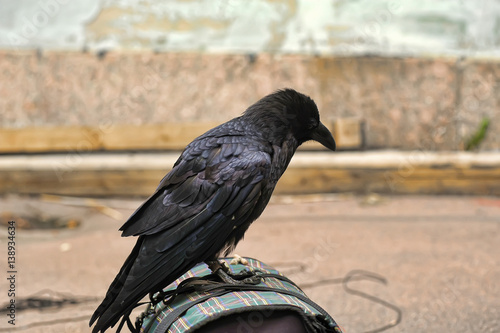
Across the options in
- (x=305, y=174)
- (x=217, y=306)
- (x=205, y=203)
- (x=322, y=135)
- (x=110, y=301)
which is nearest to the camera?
(x=217, y=306)

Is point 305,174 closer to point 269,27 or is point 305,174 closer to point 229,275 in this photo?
point 269,27

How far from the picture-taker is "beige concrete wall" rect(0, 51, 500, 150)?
20.8 feet

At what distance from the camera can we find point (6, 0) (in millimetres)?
6254

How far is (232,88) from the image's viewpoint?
6371mm

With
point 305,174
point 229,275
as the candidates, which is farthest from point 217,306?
point 305,174

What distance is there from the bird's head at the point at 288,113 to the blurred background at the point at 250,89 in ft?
10.6

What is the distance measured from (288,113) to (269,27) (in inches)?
148

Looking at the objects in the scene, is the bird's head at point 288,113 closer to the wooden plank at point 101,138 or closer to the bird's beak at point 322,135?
the bird's beak at point 322,135

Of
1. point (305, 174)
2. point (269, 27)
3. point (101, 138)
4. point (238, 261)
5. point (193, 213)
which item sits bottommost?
point (305, 174)

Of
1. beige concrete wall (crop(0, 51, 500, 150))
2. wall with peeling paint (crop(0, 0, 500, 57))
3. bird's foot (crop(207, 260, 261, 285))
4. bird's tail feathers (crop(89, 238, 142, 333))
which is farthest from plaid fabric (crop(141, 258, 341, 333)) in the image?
wall with peeling paint (crop(0, 0, 500, 57))

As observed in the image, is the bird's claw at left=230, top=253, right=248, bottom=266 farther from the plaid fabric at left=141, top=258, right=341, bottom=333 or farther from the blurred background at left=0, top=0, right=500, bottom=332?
the blurred background at left=0, top=0, right=500, bottom=332

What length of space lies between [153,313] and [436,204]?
13.2ft

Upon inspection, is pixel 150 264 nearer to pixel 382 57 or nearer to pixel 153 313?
pixel 153 313

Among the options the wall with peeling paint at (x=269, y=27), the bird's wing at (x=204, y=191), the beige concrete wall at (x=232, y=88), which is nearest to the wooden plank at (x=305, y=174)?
the beige concrete wall at (x=232, y=88)
